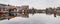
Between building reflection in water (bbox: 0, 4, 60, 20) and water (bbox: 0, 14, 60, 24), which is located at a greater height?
building reflection in water (bbox: 0, 4, 60, 20)

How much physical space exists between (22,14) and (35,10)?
0.08 meters

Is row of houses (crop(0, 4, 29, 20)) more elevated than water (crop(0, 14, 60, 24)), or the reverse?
row of houses (crop(0, 4, 29, 20))

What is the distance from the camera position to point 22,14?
35.8 inches

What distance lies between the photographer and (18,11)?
91 centimetres

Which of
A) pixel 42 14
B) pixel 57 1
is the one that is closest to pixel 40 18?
pixel 42 14

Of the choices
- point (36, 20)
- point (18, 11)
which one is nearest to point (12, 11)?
point (18, 11)

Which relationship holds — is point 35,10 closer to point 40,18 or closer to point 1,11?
point 40,18

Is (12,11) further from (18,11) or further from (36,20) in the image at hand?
(36,20)

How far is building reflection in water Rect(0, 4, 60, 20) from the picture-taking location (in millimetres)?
896

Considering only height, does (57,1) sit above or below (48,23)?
above

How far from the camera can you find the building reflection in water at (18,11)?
896mm

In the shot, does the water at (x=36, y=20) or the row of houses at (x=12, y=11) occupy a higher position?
the row of houses at (x=12, y=11)

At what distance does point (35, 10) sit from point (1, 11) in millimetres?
190

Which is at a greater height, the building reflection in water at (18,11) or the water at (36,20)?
the building reflection in water at (18,11)
